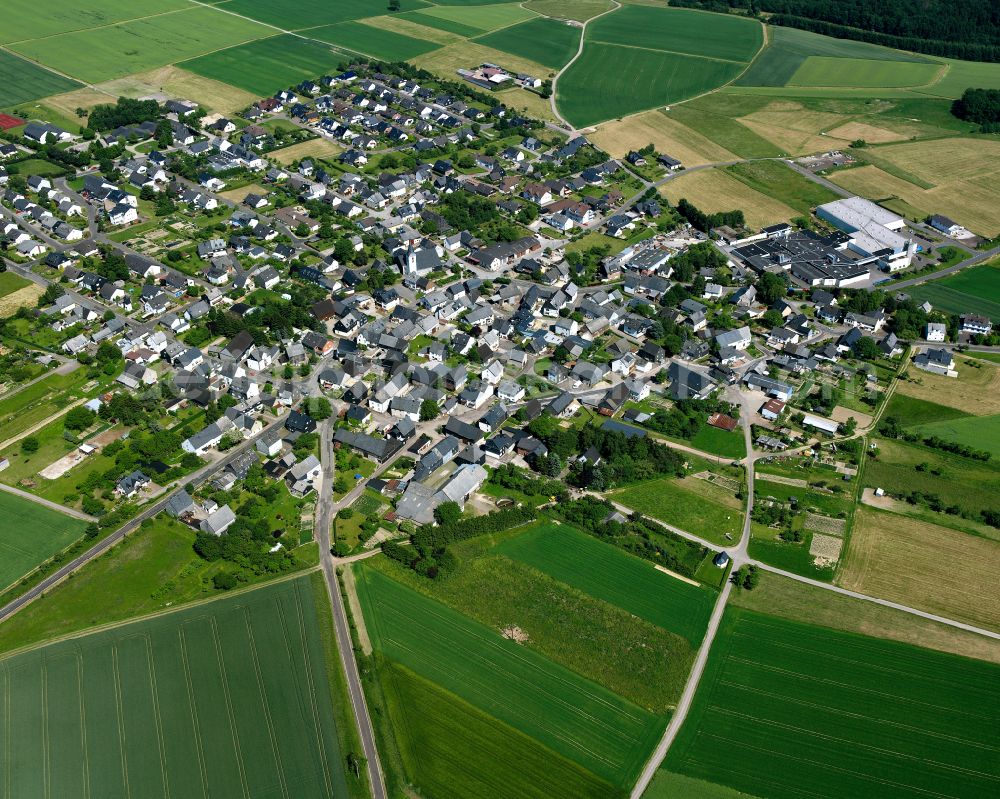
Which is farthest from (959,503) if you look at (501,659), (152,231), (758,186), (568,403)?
(152,231)

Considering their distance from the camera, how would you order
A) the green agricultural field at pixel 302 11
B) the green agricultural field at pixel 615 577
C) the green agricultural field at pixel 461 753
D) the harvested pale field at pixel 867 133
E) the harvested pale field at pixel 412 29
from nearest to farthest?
the green agricultural field at pixel 461 753 < the green agricultural field at pixel 615 577 < the harvested pale field at pixel 867 133 < the harvested pale field at pixel 412 29 < the green agricultural field at pixel 302 11

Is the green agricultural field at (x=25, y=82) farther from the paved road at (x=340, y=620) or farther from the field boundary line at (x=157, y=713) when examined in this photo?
the field boundary line at (x=157, y=713)

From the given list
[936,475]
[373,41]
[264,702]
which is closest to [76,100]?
[373,41]

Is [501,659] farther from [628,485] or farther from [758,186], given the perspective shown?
[758,186]

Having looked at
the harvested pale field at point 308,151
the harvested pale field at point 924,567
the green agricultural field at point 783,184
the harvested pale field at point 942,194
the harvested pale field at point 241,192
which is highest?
the harvested pale field at point 942,194

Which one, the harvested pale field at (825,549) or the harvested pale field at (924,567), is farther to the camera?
the harvested pale field at (825,549)

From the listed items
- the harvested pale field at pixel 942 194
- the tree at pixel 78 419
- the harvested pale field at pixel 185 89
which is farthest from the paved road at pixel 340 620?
the harvested pale field at pixel 942 194
